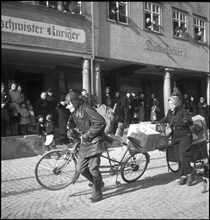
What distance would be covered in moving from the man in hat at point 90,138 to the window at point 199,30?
13586 mm

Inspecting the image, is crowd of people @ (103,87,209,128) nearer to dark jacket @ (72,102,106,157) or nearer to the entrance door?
the entrance door

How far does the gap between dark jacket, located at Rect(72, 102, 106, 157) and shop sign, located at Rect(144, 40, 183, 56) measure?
983 centimetres

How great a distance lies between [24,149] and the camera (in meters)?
9.30

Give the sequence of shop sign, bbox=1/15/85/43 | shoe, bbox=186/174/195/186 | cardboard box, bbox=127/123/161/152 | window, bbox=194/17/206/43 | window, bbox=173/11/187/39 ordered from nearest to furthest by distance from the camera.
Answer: shoe, bbox=186/174/195/186
cardboard box, bbox=127/123/161/152
shop sign, bbox=1/15/85/43
window, bbox=173/11/187/39
window, bbox=194/17/206/43

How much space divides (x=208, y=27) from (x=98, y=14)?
27.7ft

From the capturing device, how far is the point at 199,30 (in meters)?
16.9

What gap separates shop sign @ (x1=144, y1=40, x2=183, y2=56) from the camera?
14.0 metres

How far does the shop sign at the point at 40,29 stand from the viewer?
9617mm

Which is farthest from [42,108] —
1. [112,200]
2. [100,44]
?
[112,200]

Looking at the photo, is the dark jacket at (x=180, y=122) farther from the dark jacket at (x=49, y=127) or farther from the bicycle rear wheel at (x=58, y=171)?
the dark jacket at (x=49, y=127)

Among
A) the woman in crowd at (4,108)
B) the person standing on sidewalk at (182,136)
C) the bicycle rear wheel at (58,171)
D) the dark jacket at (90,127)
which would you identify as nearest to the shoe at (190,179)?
the person standing on sidewalk at (182,136)

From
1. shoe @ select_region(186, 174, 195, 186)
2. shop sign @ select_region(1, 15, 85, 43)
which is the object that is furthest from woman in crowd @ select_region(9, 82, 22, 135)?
shoe @ select_region(186, 174, 195, 186)

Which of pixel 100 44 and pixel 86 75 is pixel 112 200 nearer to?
pixel 86 75

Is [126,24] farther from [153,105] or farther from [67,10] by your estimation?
[153,105]
